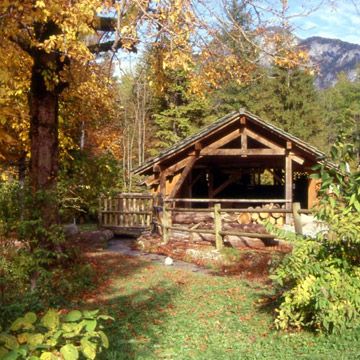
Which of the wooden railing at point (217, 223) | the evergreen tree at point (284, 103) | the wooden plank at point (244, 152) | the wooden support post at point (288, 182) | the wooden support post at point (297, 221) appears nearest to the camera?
the wooden support post at point (297, 221)

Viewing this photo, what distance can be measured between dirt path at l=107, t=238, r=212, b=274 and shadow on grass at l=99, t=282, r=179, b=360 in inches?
83.8

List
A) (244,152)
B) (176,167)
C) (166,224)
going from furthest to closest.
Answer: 1. (176,167)
2. (244,152)
3. (166,224)

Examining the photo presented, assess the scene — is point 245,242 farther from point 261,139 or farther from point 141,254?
point 261,139

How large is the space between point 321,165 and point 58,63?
6472 millimetres

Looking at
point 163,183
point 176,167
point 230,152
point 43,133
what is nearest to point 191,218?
point 163,183

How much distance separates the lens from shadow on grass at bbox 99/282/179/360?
5.58 m

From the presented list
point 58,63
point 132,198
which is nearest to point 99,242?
point 132,198

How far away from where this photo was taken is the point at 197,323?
22.1 ft

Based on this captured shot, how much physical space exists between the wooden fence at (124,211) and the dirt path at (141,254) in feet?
5.90

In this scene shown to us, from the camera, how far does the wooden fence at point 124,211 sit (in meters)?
20.4

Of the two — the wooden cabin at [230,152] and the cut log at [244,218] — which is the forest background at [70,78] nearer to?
the wooden cabin at [230,152]

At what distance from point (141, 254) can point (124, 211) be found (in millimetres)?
6660

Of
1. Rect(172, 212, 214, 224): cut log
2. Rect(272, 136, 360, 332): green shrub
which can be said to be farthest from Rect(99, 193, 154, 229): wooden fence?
Rect(272, 136, 360, 332): green shrub

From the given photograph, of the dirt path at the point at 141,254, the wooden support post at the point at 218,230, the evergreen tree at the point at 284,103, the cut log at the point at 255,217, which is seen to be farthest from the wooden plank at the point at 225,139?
the evergreen tree at the point at 284,103
